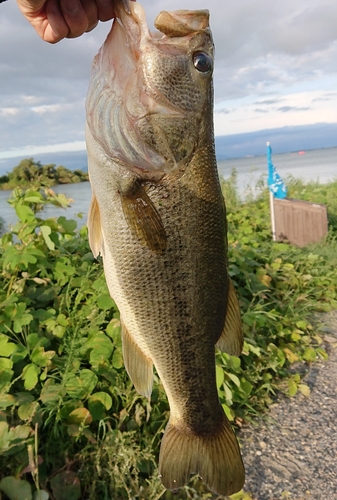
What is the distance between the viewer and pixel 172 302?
1.67 m

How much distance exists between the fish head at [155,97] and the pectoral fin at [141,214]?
0.24ft

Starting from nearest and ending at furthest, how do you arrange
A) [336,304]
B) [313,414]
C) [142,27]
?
[142,27], [313,414], [336,304]

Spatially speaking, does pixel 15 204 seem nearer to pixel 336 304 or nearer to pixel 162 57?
pixel 162 57

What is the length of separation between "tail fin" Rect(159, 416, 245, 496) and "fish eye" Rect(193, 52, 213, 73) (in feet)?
4.48

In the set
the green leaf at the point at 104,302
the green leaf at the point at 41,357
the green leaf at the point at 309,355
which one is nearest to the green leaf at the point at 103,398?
the green leaf at the point at 41,357

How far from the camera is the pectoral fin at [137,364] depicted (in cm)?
171

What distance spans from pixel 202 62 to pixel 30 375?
201 centimetres

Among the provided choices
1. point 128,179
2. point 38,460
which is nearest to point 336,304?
point 38,460

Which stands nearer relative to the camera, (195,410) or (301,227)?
(195,410)

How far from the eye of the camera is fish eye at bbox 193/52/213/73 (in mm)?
1569

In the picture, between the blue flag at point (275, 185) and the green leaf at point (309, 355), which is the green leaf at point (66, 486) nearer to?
the green leaf at point (309, 355)

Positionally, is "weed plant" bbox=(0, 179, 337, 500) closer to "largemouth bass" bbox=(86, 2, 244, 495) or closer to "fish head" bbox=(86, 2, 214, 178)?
"largemouth bass" bbox=(86, 2, 244, 495)

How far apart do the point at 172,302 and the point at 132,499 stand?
151cm

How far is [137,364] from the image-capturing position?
1.74m
